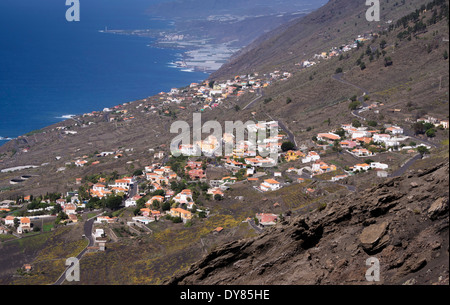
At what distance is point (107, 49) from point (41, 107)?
199 feet

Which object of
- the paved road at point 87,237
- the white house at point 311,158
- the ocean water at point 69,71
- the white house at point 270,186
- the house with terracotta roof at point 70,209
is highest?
the ocean water at point 69,71

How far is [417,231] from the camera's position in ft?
25.4

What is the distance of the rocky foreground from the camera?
292 inches

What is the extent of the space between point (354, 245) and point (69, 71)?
99273 millimetres

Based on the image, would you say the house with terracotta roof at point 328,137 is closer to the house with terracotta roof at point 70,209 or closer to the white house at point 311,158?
the white house at point 311,158

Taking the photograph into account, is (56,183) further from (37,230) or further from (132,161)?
(37,230)

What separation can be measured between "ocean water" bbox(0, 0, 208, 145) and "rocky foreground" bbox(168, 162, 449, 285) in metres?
55.5

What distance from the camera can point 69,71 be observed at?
99688 mm

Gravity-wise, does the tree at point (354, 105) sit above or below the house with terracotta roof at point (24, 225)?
above

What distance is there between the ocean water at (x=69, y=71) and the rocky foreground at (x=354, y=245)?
5554 cm

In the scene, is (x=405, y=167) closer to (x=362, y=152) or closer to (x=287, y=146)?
(x=362, y=152)

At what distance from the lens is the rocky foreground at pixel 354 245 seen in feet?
24.3

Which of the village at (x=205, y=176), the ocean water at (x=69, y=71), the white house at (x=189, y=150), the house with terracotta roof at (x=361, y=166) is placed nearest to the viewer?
the village at (x=205, y=176)

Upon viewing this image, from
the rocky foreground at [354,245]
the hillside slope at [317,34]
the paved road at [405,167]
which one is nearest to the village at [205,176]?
the paved road at [405,167]
